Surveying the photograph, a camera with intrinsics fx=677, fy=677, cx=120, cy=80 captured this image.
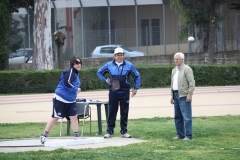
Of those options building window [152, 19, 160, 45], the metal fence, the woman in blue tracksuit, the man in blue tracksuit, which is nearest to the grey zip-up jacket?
the man in blue tracksuit

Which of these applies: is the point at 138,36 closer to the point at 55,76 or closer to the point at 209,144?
the point at 55,76

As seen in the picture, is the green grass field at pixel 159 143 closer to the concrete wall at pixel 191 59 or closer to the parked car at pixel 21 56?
the concrete wall at pixel 191 59

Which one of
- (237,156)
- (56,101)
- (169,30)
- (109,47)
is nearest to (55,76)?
(109,47)

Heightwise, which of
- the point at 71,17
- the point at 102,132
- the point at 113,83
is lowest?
the point at 102,132

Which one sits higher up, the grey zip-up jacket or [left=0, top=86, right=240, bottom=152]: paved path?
the grey zip-up jacket

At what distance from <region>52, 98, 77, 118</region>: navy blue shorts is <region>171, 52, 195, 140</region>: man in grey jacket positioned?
201 centimetres

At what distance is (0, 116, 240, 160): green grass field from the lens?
1003 cm

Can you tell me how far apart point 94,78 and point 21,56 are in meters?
13.3

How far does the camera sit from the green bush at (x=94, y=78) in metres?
29.3

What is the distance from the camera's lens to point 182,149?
434 inches

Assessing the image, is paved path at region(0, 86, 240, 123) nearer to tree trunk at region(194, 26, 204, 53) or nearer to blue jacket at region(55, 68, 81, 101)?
blue jacket at region(55, 68, 81, 101)

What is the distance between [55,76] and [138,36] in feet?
42.9

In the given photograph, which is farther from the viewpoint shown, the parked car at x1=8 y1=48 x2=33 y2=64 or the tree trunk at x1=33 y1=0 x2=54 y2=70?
the parked car at x1=8 y1=48 x2=33 y2=64

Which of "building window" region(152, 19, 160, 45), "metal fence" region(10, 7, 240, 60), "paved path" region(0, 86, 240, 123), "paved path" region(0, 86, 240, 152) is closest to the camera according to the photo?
"paved path" region(0, 86, 240, 152)
